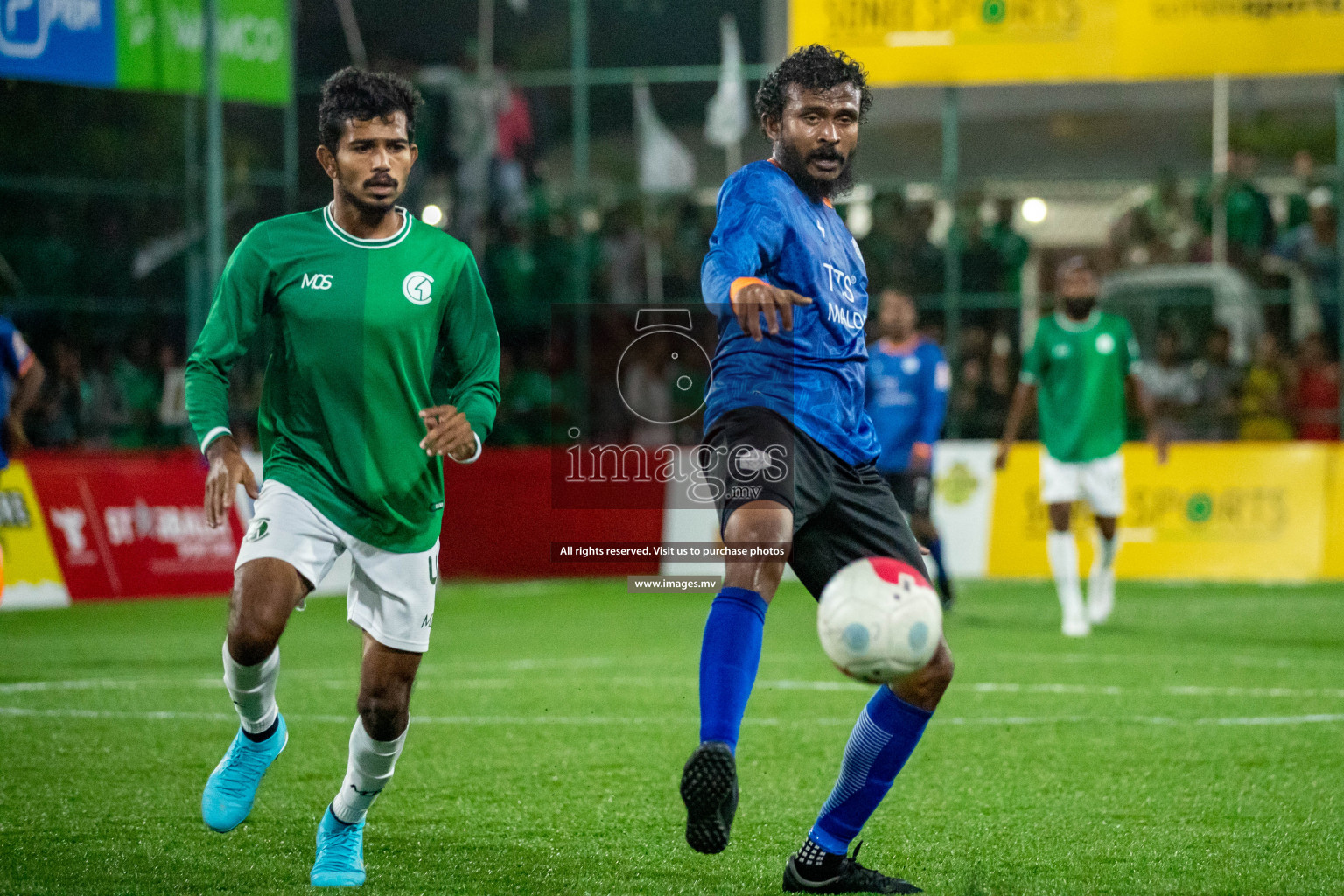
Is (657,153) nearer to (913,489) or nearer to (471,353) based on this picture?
(913,489)

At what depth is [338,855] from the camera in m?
4.91

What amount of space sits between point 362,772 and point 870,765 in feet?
4.82

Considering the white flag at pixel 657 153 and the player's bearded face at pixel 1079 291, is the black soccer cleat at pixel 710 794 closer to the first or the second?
the player's bearded face at pixel 1079 291

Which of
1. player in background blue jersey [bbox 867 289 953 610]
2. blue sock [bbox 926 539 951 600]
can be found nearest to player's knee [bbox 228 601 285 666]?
player in background blue jersey [bbox 867 289 953 610]

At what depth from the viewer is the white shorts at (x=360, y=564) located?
191 inches

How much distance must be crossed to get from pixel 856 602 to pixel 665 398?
13555 millimetres

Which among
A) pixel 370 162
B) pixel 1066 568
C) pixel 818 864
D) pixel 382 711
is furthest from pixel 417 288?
pixel 1066 568

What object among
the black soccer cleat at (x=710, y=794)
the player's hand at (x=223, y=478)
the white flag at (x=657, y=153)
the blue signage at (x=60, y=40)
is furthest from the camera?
the white flag at (x=657, y=153)

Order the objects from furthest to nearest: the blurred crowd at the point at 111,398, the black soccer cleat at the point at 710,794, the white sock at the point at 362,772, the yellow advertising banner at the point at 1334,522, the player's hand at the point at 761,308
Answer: the blurred crowd at the point at 111,398 → the yellow advertising banner at the point at 1334,522 → the white sock at the point at 362,772 → the player's hand at the point at 761,308 → the black soccer cleat at the point at 710,794

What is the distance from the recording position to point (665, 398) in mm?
17750

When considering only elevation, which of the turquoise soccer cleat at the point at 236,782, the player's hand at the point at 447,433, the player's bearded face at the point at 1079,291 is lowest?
the turquoise soccer cleat at the point at 236,782

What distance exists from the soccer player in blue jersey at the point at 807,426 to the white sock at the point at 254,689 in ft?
4.44

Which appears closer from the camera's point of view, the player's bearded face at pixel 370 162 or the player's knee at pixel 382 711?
the player's knee at pixel 382 711

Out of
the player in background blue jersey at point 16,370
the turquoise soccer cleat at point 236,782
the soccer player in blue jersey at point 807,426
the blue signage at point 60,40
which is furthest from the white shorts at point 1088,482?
the blue signage at point 60,40
